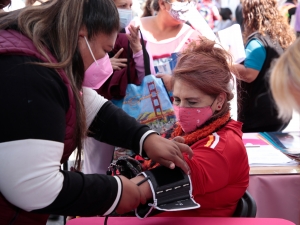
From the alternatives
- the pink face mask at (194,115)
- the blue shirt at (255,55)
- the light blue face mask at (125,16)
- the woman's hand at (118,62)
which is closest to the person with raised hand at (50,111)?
the pink face mask at (194,115)

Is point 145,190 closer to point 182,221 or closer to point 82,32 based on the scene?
point 182,221

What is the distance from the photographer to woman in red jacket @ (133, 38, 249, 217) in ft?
5.21

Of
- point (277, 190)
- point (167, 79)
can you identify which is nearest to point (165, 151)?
point (277, 190)

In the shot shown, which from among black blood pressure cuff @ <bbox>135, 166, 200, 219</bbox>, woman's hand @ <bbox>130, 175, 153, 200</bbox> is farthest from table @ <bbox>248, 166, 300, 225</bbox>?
woman's hand @ <bbox>130, 175, 153, 200</bbox>

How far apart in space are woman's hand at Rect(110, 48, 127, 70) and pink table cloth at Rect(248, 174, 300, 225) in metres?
0.89

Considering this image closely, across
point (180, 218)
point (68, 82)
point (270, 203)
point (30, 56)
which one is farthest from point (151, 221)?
point (270, 203)

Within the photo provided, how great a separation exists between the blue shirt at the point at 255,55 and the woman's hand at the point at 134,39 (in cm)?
92

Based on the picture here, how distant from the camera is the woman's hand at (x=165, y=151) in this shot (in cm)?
147

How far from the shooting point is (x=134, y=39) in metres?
2.47

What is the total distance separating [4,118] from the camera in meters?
1.12

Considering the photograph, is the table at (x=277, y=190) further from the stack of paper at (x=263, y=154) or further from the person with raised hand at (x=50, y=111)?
the person with raised hand at (x=50, y=111)

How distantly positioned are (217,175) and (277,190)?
658 millimetres

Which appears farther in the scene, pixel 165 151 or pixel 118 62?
pixel 118 62

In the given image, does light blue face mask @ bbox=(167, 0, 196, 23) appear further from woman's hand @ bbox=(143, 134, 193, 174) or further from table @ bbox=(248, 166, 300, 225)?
woman's hand @ bbox=(143, 134, 193, 174)
